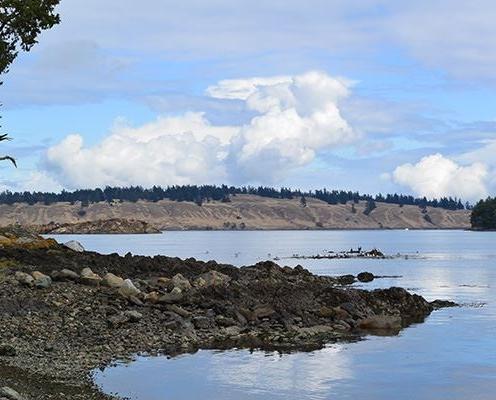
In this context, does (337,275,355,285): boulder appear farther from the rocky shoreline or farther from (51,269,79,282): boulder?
(51,269,79,282): boulder

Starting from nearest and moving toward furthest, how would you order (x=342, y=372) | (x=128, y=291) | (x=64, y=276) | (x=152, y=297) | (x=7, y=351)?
(x=7, y=351)
(x=342, y=372)
(x=128, y=291)
(x=152, y=297)
(x=64, y=276)

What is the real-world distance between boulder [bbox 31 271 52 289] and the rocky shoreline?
2.0 inches

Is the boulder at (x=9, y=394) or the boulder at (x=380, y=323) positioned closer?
the boulder at (x=9, y=394)

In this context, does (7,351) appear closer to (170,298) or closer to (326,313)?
(170,298)

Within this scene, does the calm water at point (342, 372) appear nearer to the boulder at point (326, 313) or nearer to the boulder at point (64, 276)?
the boulder at point (326, 313)

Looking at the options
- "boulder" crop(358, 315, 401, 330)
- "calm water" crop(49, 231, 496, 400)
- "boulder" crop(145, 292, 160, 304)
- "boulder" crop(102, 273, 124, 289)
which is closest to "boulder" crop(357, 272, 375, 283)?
"calm water" crop(49, 231, 496, 400)

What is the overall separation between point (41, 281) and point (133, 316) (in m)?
5.65

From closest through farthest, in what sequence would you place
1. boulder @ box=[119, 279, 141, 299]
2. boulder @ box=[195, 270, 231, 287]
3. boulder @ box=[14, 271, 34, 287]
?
boulder @ box=[14, 271, 34, 287] → boulder @ box=[119, 279, 141, 299] → boulder @ box=[195, 270, 231, 287]

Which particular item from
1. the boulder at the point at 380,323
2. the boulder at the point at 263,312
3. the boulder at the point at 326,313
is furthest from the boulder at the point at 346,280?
the boulder at the point at 263,312

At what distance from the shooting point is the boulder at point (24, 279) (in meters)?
37.4

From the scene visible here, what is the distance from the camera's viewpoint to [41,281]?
37.6 meters

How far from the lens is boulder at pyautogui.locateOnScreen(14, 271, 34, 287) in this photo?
37.4 meters

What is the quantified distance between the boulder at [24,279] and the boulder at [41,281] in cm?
19

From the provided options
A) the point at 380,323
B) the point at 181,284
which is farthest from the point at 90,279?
the point at 380,323
